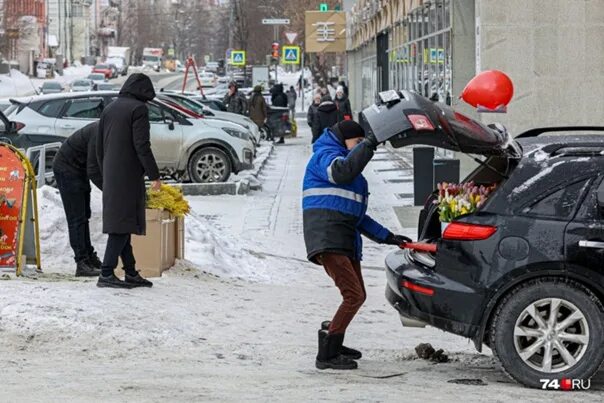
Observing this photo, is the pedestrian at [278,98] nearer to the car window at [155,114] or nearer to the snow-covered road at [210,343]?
the car window at [155,114]

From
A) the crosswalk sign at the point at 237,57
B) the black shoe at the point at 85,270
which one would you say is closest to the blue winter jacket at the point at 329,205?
the black shoe at the point at 85,270

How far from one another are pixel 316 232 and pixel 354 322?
2883 mm

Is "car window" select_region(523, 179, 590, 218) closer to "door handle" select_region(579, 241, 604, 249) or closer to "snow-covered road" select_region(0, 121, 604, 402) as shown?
"door handle" select_region(579, 241, 604, 249)

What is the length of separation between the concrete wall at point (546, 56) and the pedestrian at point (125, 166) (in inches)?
398

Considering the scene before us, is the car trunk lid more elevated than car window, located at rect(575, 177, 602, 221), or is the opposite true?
the car trunk lid

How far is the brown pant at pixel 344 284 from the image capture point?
842cm

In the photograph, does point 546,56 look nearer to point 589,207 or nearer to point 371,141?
point 589,207

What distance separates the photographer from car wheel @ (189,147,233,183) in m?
23.5

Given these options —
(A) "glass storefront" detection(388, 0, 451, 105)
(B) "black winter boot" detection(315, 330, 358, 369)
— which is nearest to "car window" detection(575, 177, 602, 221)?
(B) "black winter boot" detection(315, 330, 358, 369)

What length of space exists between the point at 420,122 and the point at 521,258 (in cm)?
97

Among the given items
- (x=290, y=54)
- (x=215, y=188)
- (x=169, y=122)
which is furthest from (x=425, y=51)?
(x=290, y=54)

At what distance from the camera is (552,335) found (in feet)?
26.0

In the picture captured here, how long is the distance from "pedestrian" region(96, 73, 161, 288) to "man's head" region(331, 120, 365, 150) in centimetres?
248

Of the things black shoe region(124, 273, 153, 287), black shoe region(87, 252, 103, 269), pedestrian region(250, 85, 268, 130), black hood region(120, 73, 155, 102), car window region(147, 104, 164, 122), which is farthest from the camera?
pedestrian region(250, 85, 268, 130)
